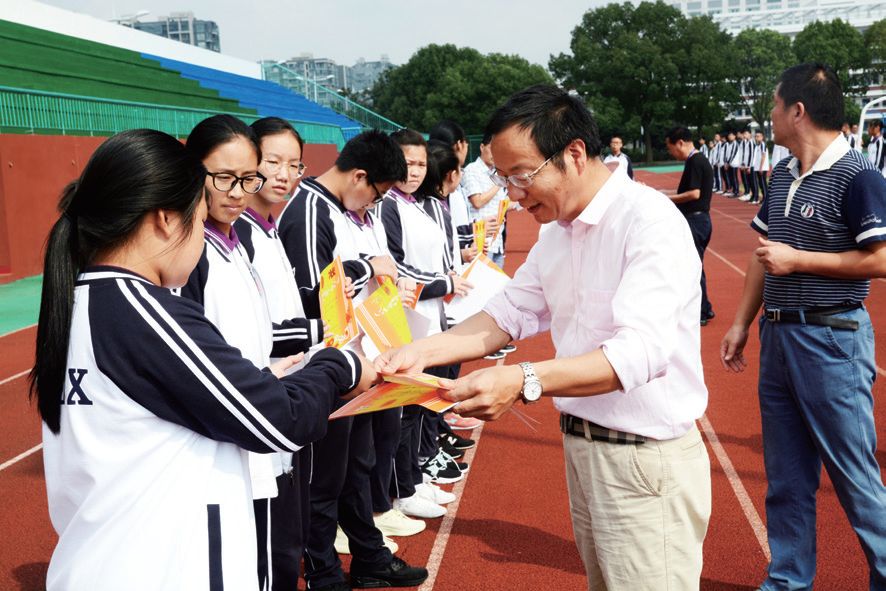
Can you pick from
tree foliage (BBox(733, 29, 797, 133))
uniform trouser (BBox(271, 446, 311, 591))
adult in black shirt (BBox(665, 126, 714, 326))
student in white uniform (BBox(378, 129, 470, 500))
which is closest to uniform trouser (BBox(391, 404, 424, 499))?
student in white uniform (BBox(378, 129, 470, 500))

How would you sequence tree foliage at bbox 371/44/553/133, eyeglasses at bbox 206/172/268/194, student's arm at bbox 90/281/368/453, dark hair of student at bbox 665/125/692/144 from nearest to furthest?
student's arm at bbox 90/281/368/453, eyeglasses at bbox 206/172/268/194, dark hair of student at bbox 665/125/692/144, tree foliage at bbox 371/44/553/133

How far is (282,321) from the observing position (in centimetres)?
311

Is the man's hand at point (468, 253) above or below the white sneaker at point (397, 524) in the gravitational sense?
above

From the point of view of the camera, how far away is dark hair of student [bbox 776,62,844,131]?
10.5 ft

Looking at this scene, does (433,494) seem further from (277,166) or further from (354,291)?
(277,166)

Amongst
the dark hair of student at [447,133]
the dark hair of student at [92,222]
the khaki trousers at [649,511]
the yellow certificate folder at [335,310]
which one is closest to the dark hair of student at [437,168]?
the dark hair of student at [447,133]

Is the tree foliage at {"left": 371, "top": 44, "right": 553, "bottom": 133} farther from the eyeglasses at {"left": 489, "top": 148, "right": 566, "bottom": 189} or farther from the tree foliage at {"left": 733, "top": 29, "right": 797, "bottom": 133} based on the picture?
the eyeglasses at {"left": 489, "top": 148, "right": 566, "bottom": 189}

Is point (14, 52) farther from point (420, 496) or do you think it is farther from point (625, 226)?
point (625, 226)

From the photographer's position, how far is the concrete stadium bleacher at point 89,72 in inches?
706

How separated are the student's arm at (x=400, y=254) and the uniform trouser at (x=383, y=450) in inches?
29.1

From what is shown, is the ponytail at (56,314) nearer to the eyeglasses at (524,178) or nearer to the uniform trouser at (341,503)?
the eyeglasses at (524,178)

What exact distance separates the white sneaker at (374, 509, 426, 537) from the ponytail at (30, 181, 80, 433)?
2864 mm

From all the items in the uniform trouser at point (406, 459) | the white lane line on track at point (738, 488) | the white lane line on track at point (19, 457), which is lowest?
the white lane line on track at point (19, 457)

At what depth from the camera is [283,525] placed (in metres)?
2.94
